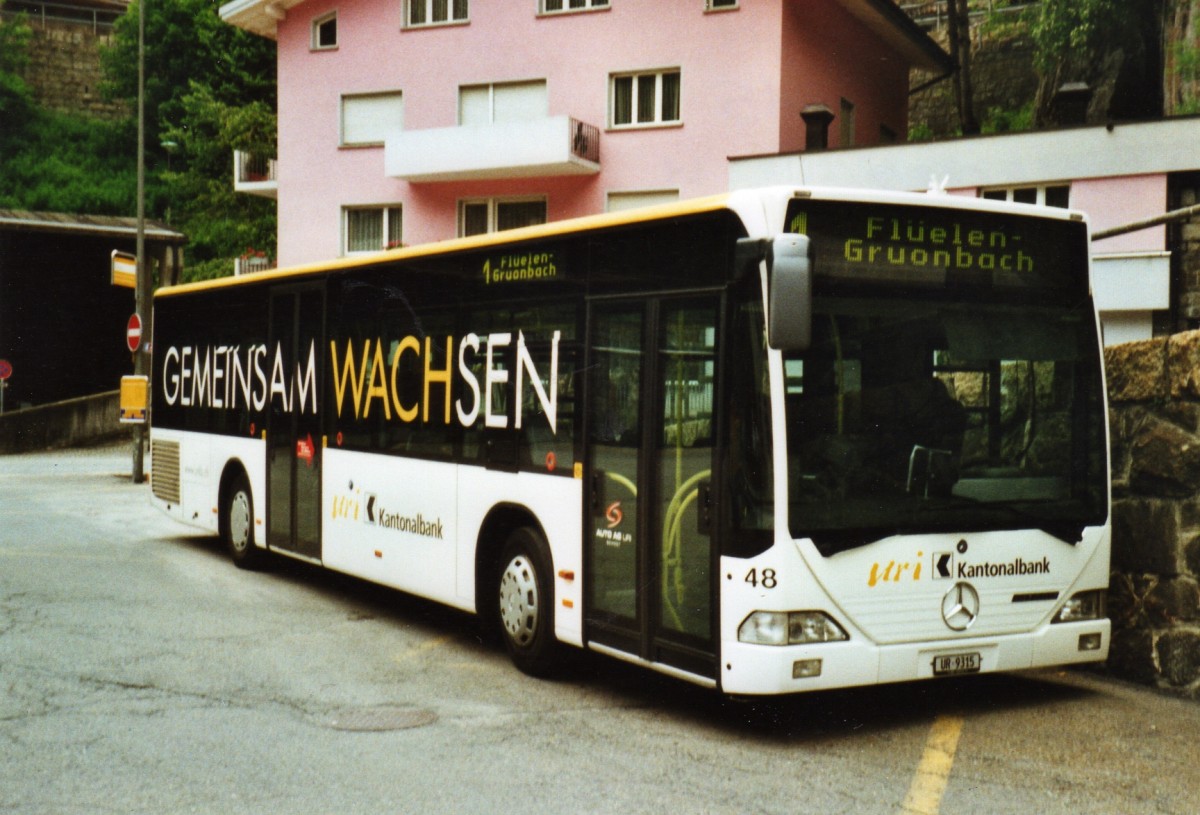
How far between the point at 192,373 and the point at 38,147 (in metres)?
58.6

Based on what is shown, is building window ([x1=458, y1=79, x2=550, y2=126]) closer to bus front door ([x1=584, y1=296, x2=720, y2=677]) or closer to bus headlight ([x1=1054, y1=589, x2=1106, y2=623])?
bus front door ([x1=584, y1=296, x2=720, y2=677])

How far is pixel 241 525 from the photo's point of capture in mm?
13438

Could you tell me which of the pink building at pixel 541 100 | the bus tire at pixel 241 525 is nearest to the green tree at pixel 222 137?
the pink building at pixel 541 100

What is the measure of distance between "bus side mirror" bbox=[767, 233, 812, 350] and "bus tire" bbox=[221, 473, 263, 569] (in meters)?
8.14

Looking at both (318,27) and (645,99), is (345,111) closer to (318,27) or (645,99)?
(318,27)

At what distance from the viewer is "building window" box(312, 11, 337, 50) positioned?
35.7 m

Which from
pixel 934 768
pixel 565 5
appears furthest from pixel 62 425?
pixel 934 768

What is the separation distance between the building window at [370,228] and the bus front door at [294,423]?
22.6m

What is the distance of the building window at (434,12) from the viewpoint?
33.8m

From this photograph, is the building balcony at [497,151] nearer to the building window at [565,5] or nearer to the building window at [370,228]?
the building window at [370,228]

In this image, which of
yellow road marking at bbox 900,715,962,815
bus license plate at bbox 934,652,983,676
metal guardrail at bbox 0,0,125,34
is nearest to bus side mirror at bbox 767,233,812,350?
bus license plate at bbox 934,652,983,676

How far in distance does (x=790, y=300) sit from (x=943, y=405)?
1265 millimetres

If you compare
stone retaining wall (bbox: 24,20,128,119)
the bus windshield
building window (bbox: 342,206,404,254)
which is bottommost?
the bus windshield

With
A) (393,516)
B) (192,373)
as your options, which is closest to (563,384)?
(393,516)
